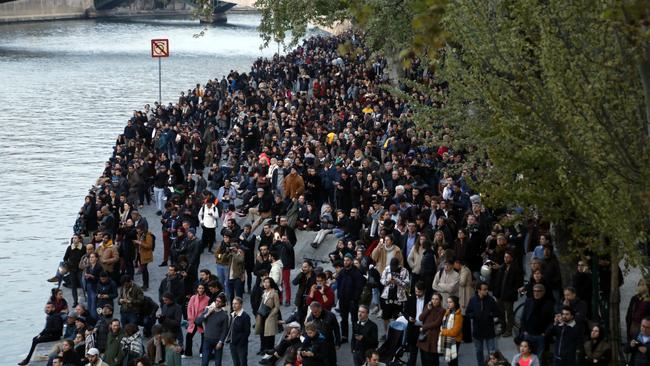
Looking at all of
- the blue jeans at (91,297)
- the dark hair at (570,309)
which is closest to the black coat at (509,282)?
the dark hair at (570,309)

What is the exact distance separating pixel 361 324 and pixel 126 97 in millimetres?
44661

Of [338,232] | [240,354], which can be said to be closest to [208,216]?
[338,232]

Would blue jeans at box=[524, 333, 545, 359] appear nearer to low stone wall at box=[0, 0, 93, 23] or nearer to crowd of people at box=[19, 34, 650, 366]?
crowd of people at box=[19, 34, 650, 366]

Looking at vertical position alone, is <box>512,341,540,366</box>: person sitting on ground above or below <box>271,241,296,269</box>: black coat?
above

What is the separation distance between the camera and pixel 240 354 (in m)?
15.6

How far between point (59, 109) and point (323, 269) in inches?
1415

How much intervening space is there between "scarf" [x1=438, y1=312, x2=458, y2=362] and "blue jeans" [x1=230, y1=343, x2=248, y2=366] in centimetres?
238

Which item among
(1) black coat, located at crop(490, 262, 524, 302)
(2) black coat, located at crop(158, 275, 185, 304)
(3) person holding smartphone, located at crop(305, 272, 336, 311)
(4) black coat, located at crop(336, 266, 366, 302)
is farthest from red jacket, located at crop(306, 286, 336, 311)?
(2) black coat, located at crop(158, 275, 185, 304)

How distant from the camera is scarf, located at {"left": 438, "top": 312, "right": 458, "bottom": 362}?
579 inches

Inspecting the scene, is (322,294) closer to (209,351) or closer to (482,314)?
(209,351)

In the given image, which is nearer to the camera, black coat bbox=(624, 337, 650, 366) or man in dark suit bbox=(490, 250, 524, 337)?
black coat bbox=(624, 337, 650, 366)

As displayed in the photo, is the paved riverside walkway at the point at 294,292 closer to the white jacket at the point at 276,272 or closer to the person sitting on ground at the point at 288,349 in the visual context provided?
the person sitting on ground at the point at 288,349

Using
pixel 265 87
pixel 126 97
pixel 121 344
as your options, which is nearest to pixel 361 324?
pixel 121 344

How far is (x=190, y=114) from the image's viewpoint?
39.0 metres
